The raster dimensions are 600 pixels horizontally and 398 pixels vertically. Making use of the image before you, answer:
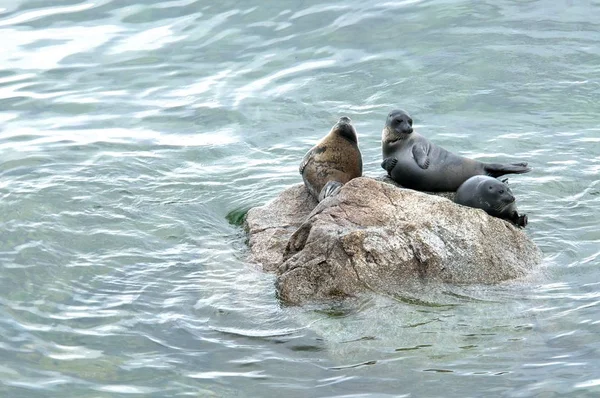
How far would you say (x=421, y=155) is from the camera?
9.75 metres

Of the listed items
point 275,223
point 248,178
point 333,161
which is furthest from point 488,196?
point 248,178

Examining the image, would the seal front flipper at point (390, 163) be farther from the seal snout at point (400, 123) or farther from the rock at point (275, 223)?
the rock at point (275, 223)

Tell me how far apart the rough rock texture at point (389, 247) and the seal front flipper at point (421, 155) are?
1.16 metres

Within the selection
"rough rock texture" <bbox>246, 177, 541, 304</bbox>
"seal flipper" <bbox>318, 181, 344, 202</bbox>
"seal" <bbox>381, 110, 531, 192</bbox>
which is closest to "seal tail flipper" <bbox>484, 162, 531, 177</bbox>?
"seal" <bbox>381, 110, 531, 192</bbox>

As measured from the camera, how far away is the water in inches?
282

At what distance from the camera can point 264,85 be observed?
14.2m

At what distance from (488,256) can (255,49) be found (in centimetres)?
798

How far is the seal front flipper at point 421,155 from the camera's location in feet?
31.8

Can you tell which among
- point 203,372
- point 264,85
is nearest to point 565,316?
point 203,372

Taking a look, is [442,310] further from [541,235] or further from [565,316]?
[541,235]

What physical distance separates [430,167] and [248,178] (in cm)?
241

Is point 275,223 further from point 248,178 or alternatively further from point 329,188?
point 248,178

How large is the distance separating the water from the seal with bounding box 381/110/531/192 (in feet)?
2.06

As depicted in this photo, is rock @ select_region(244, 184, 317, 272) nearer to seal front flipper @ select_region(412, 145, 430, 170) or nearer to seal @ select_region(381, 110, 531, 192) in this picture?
seal @ select_region(381, 110, 531, 192)
